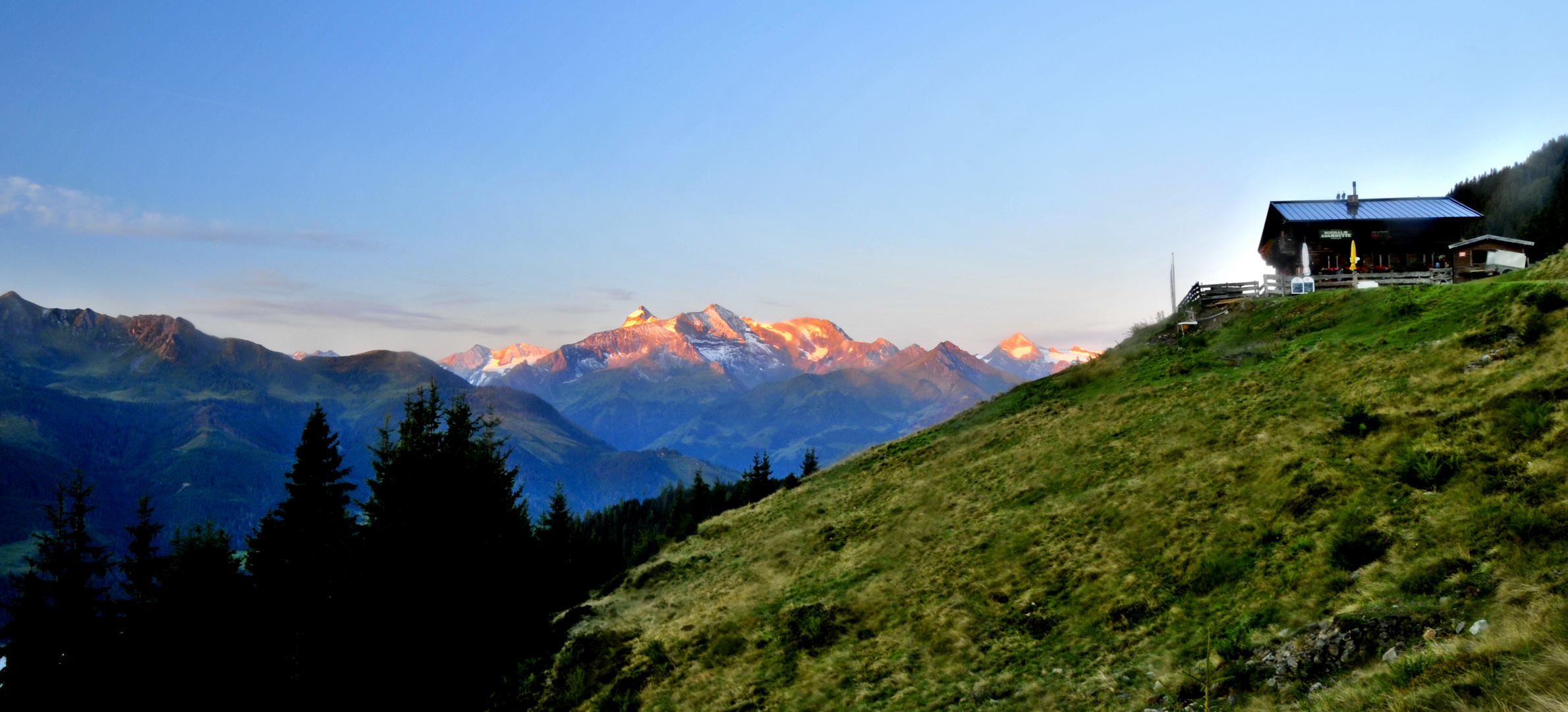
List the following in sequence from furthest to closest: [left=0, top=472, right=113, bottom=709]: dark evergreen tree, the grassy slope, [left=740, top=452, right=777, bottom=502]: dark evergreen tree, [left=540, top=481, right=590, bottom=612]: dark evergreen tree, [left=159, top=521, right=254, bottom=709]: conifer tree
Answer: [left=740, top=452, right=777, bottom=502]: dark evergreen tree, [left=540, top=481, right=590, bottom=612]: dark evergreen tree, [left=159, top=521, right=254, bottom=709]: conifer tree, [left=0, top=472, right=113, bottom=709]: dark evergreen tree, the grassy slope

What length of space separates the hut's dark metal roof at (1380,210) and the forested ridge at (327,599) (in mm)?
41614

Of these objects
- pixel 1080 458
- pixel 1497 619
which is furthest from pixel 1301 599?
pixel 1080 458

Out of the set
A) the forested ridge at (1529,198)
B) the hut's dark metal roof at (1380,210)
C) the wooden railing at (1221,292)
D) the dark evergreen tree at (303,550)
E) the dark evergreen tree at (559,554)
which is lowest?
the dark evergreen tree at (559,554)

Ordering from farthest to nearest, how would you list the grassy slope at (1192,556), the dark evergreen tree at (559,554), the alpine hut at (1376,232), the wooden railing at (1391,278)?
the dark evergreen tree at (559,554), the alpine hut at (1376,232), the wooden railing at (1391,278), the grassy slope at (1192,556)

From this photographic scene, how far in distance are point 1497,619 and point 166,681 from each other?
4954cm

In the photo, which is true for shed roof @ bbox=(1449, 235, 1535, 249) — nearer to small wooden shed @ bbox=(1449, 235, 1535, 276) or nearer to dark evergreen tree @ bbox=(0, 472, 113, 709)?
small wooden shed @ bbox=(1449, 235, 1535, 276)

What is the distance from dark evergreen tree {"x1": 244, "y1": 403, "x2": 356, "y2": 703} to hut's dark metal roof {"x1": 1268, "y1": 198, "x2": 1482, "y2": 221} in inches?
2449

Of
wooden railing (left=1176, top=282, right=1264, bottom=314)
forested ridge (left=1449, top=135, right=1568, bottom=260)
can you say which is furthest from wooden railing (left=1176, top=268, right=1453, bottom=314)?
forested ridge (left=1449, top=135, right=1568, bottom=260)

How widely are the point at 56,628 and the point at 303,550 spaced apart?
9.57 meters

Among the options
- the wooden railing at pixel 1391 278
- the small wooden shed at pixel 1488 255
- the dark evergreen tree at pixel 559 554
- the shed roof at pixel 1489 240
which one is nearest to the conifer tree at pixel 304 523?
the dark evergreen tree at pixel 559 554

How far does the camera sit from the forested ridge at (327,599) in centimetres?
2395

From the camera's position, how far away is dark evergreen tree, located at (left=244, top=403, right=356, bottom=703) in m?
31.1

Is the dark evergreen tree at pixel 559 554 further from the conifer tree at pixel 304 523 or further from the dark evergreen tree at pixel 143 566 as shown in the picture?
the dark evergreen tree at pixel 143 566

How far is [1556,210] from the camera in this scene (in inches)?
3711
